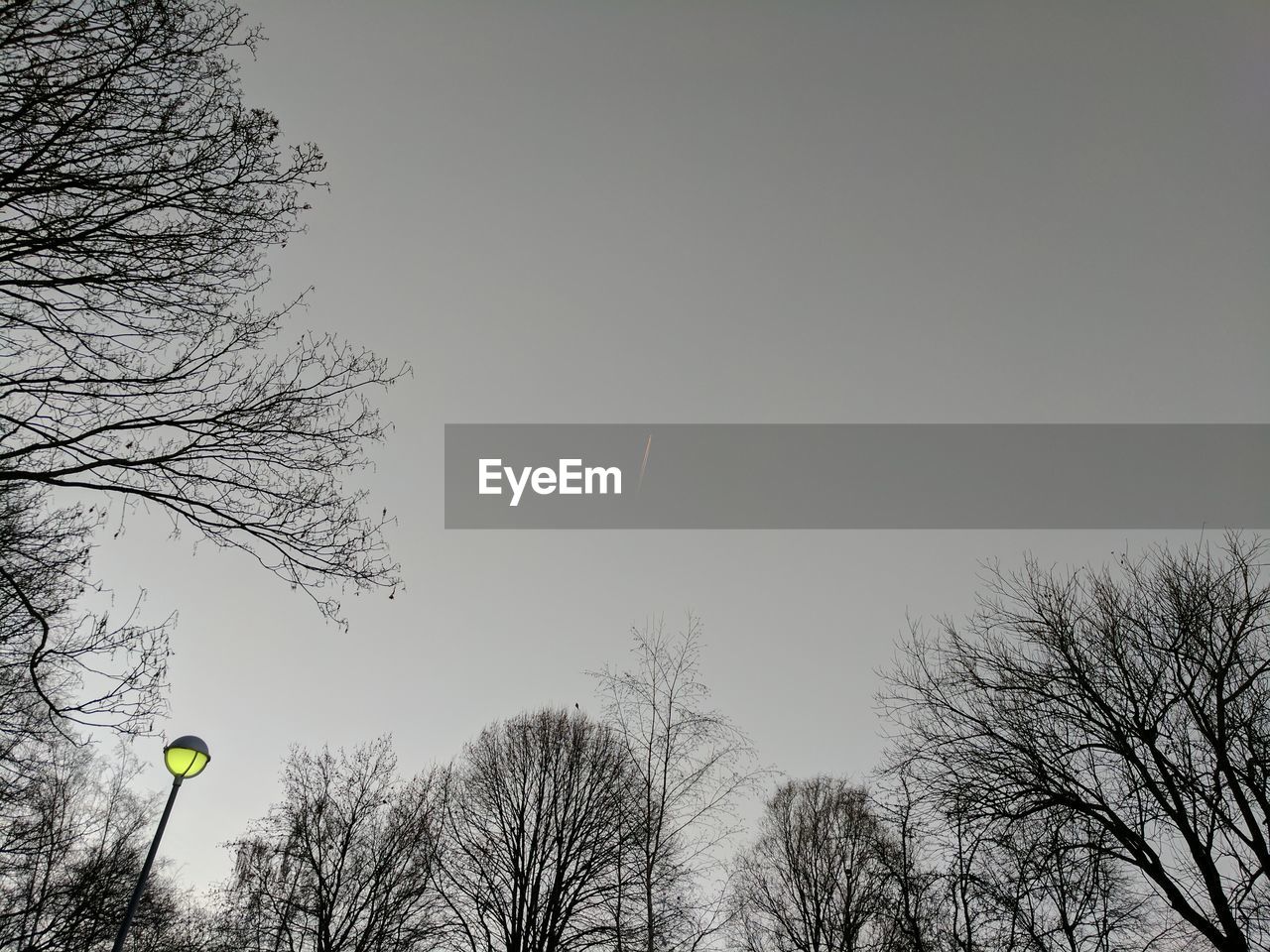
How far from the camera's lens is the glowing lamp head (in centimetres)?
845

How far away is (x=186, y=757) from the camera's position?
8.50 metres

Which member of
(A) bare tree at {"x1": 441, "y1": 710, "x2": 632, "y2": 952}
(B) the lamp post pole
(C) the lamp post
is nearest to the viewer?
(B) the lamp post pole

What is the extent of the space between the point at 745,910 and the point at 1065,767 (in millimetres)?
19498

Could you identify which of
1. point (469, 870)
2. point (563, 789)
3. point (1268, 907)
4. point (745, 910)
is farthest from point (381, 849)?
point (1268, 907)

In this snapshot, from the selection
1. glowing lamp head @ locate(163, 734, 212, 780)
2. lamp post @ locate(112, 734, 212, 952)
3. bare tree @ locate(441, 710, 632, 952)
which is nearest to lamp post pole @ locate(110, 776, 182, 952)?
lamp post @ locate(112, 734, 212, 952)

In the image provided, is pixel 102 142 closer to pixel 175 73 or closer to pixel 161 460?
pixel 175 73

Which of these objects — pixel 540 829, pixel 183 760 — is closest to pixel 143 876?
pixel 183 760

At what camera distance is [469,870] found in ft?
60.3

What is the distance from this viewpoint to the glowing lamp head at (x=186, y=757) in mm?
8453

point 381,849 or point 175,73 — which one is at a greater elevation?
point 175,73

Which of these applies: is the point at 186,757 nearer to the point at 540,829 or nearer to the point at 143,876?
the point at 143,876

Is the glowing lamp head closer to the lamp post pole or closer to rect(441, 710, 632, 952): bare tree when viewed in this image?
the lamp post pole

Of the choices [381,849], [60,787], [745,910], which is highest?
[60,787]

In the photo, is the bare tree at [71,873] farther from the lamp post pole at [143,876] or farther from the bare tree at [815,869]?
the bare tree at [815,869]
